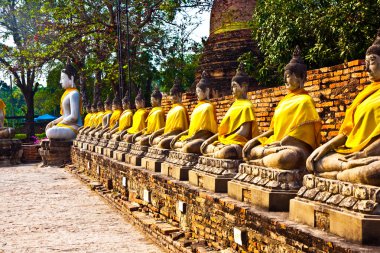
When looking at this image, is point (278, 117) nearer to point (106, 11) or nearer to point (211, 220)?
point (211, 220)

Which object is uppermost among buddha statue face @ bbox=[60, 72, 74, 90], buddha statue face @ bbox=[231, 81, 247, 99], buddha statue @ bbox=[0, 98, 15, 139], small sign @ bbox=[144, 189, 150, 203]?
buddha statue face @ bbox=[60, 72, 74, 90]

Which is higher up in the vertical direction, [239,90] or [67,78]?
[67,78]

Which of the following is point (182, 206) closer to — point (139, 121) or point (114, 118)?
point (139, 121)

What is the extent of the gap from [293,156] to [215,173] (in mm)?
1475

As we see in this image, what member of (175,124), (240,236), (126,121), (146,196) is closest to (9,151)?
(126,121)

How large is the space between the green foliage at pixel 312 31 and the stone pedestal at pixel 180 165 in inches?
190

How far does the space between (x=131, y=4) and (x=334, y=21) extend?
10648 mm

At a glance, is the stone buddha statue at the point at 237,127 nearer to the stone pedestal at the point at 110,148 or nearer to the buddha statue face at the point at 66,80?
the stone pedestal at the point at 110,148

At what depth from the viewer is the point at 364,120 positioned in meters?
4.01

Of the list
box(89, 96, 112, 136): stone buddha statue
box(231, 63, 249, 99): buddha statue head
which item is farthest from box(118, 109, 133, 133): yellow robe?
box(231, 63, 249, 99): buddha statue head

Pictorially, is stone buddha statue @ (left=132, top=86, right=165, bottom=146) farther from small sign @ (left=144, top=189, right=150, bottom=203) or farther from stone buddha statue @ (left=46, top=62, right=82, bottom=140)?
stone buddha statue @ (left=46, top=62, right=82, bottom=140)

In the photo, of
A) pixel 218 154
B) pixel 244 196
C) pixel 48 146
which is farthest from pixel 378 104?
pixel 48 146

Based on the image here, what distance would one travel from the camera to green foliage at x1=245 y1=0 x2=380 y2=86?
10695 mm

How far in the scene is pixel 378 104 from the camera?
3.94 meters
